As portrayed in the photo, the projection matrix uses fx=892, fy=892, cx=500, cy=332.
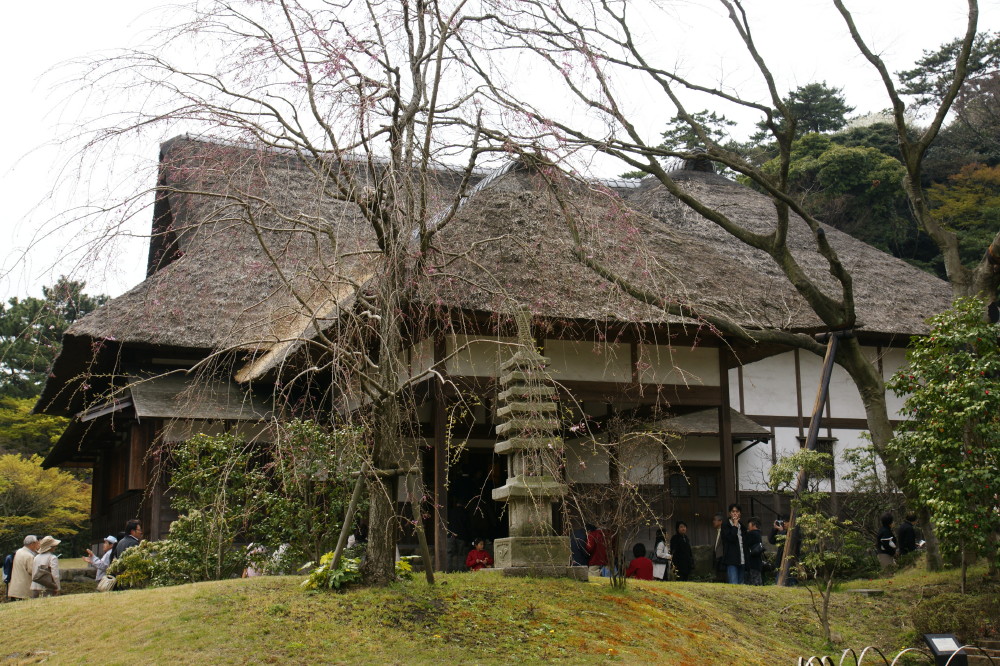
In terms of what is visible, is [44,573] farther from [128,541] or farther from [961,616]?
[961,616]

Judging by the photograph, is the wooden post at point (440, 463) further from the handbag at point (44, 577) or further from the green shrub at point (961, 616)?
the green shrub at point (961, 616)

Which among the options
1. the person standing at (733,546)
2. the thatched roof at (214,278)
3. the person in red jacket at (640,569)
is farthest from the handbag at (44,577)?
the person standing at (733,546)

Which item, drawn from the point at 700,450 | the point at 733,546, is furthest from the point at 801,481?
the point at 700,450

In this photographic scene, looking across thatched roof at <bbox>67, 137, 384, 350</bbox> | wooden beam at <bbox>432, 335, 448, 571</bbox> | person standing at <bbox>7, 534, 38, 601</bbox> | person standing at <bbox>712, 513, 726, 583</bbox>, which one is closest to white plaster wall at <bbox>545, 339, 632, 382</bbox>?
wooden beam at <bbox>432, 335, 448, 571</bbox>

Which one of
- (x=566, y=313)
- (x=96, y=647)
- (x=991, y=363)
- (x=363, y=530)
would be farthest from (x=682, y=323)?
(x=96, y=647)

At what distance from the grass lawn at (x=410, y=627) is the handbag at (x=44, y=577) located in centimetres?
215

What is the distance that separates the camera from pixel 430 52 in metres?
8.09

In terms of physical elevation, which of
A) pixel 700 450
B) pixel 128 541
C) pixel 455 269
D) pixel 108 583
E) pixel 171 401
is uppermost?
pixel 455 269

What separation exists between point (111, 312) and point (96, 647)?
815cm

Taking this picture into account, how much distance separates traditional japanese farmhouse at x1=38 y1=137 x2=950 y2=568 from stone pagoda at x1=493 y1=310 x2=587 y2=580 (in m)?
0.45

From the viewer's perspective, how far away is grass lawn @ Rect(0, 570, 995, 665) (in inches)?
258

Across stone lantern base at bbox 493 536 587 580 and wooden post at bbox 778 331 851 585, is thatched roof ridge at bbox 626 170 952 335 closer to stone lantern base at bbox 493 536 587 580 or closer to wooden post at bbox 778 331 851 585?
wooden post at bbox 778 331 851 585

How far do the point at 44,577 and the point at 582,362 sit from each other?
760 centimetres

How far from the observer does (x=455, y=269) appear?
35.0 ft
